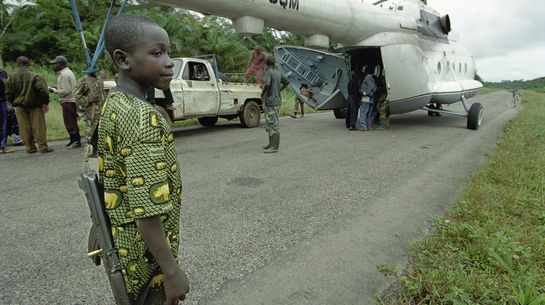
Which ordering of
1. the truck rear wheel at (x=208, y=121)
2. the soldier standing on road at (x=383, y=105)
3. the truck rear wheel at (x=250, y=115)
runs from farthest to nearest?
1. the truck rear wheel at (x=208, y=121)
2. the truck rear wheel at (x=250, y=115)
3. the soldier standing on road at (x=383, y=105)

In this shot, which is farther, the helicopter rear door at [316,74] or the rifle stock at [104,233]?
the helicopter rear door at [316,74]

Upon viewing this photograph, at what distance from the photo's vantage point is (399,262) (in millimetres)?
2631

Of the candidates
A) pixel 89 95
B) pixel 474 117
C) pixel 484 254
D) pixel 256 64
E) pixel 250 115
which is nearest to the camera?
pixel 484 254

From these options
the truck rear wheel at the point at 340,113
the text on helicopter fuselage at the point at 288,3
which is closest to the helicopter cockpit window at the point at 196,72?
the text on helicopter fuselage at the point at 288,3

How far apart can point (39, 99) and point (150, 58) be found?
21.0ft

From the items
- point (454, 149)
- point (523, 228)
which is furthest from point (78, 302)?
point (454, 149)

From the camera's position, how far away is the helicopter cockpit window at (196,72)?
26.6 ft

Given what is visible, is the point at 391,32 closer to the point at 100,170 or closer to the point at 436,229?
the point at 436,229

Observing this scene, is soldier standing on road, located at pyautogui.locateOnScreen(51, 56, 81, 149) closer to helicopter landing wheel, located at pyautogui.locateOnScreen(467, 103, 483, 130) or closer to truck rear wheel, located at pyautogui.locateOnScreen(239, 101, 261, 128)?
truck rear wheel, located at pyautogui.locateOnScreen(239, 101, 261, 128)

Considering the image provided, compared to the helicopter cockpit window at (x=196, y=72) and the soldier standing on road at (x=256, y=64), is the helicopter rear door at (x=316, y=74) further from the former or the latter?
the helicopter cockpit window at (x=196, y=72)

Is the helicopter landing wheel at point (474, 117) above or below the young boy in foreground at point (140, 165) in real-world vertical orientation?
below

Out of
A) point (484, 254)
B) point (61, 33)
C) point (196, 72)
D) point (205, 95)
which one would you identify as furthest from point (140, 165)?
point (61, 33)

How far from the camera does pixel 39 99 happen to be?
20.5 feet

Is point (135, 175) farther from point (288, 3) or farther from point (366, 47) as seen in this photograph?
point (366, 47)
